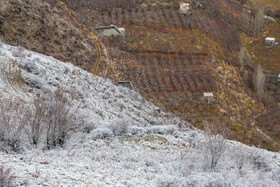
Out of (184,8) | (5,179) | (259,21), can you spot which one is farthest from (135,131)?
(259,21)

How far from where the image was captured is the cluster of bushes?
11430 millimetres

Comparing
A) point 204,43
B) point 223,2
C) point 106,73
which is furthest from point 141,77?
point 223,2

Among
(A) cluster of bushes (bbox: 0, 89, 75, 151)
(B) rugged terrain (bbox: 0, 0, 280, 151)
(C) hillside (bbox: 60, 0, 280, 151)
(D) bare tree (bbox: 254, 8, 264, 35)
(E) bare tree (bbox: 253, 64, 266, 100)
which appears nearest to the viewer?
(A) cluster of bushes (bbox: 0, 89, 75, 151)

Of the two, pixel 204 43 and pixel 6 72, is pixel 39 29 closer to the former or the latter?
pixel 6 72

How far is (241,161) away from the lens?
14125 mm

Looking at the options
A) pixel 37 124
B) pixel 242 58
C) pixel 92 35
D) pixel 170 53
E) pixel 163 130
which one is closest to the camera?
pixel 37 124

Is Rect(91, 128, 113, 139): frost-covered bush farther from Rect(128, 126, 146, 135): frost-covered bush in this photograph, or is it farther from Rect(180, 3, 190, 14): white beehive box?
Rect(180, 3, 190, 14): white beehive box

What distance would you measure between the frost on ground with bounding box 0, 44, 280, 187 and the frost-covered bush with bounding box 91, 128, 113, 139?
57 mm

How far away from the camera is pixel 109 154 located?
1287 cm

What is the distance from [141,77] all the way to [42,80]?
2159 cm

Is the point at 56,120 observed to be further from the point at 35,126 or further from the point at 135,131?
the point at 135,131

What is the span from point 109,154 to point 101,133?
2.78 meters

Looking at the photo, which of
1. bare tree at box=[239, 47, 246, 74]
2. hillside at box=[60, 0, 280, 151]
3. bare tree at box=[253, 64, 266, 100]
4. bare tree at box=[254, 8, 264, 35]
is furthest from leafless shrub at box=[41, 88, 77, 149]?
bare tree at box=[254, 8, 264, 35]

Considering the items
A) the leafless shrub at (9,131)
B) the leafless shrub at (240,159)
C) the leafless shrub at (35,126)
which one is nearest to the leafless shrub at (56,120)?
the leafless shrub at (35,126)
